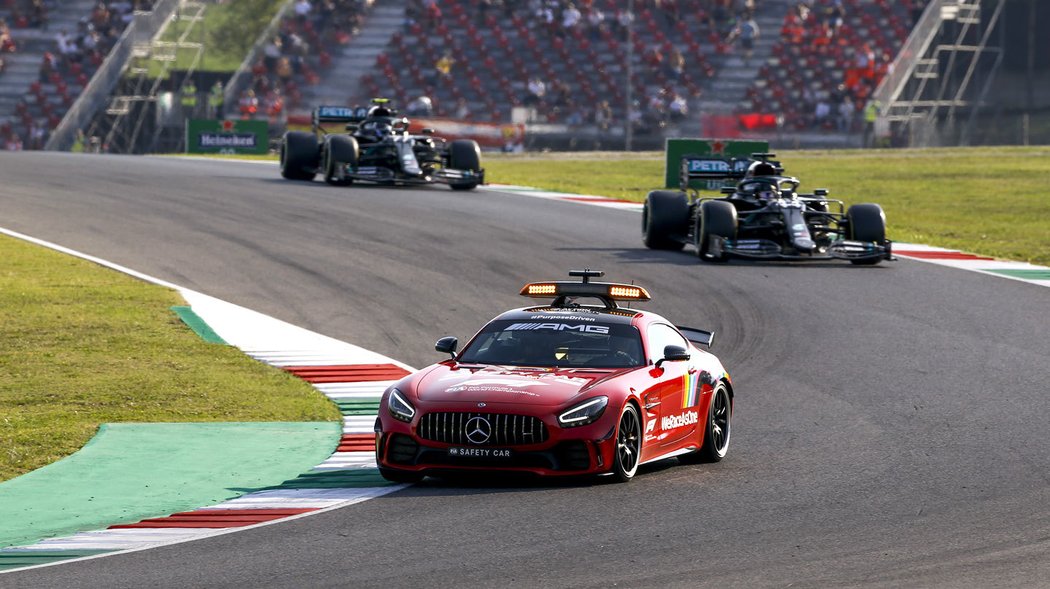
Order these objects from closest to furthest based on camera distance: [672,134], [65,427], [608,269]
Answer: [65,427] < [608,269] < [672,134]

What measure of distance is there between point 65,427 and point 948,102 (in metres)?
47.7

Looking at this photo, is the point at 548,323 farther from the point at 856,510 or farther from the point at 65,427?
the point at 65,427

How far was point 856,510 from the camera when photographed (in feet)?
33.3

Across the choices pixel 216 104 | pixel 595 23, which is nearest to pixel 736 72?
pixel 595 23

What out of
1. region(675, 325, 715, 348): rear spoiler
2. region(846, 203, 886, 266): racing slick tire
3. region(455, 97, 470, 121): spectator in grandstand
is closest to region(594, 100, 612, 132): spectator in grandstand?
region(455, 97, 470, 121): spectator in grandstand

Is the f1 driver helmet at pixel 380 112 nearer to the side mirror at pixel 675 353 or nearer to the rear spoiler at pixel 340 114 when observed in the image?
the rear spoiler at pixel 340 114

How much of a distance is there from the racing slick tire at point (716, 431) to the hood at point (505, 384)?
1068mm

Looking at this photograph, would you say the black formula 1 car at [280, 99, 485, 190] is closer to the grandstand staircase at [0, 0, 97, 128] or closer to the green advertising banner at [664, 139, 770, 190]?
the green advertising banner at [664, 139, 770, 190]

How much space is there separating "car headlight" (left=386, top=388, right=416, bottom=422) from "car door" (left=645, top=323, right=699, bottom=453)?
5.33 feet

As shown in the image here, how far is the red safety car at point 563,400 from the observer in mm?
10836

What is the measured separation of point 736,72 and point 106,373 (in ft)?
136

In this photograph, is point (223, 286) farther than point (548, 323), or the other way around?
point (223, 286)

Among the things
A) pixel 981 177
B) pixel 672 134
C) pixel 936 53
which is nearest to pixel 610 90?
pixel 672 134

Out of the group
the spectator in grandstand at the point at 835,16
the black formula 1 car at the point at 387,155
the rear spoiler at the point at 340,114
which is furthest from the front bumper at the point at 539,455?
the spectator in grandstand at the point at 835,16
